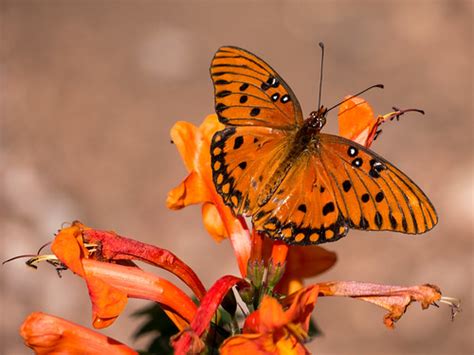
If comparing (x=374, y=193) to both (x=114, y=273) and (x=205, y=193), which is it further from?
(x=114, y=273)

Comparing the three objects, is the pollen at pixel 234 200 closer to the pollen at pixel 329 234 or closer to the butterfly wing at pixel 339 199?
the butterfly wing at pixel 339 199

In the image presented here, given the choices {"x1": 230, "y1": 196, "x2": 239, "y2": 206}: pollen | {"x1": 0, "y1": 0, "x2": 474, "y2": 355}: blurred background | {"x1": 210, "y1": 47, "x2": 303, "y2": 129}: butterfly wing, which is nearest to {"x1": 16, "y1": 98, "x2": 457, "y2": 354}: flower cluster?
{"x1": 230, "y1": 196, "x2": 239, "y2": 206}: pollen

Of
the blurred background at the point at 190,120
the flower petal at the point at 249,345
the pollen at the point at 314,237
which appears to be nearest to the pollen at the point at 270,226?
the pollen at the point at 314,237

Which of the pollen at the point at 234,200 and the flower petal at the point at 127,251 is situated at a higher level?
the pollen at the point at 234,200

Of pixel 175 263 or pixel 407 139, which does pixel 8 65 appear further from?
pixel 175 263

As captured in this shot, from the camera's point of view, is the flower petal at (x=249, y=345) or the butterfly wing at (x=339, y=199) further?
the butterfly wing at (x=339, y=199)

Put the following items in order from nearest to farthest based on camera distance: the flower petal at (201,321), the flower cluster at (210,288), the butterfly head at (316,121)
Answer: the flower petal at (201,321) → the flower cluster at (210,288) → the butterfly head at (316,121)

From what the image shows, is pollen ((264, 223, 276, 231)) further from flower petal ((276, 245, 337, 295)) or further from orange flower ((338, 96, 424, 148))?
orange flower ((338, 96, 424, 148))

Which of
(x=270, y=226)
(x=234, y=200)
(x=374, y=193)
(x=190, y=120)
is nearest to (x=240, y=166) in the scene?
(x=234, y=200)
